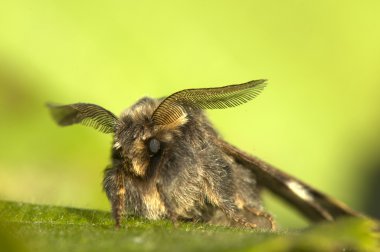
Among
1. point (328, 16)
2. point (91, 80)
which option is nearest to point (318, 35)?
point (328, 16)

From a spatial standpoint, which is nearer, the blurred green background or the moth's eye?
the moth's eye

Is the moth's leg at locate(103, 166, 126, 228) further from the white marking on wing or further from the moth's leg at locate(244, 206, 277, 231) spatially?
the white marking on wing

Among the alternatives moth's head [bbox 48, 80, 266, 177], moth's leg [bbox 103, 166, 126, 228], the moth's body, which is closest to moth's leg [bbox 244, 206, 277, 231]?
the moth's body

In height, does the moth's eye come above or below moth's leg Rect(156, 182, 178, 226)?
above

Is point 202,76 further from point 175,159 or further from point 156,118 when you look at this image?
point 175,159

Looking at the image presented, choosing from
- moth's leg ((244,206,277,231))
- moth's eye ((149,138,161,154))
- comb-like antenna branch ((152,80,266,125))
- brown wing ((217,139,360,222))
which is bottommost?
moth's leg ((244,206,277,231))

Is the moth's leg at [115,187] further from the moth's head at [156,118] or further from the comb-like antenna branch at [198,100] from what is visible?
the comb-like antenna branch at [198,100]

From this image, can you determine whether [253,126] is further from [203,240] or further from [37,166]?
[203,240]

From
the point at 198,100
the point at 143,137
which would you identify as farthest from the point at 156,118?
the point at 198,100
